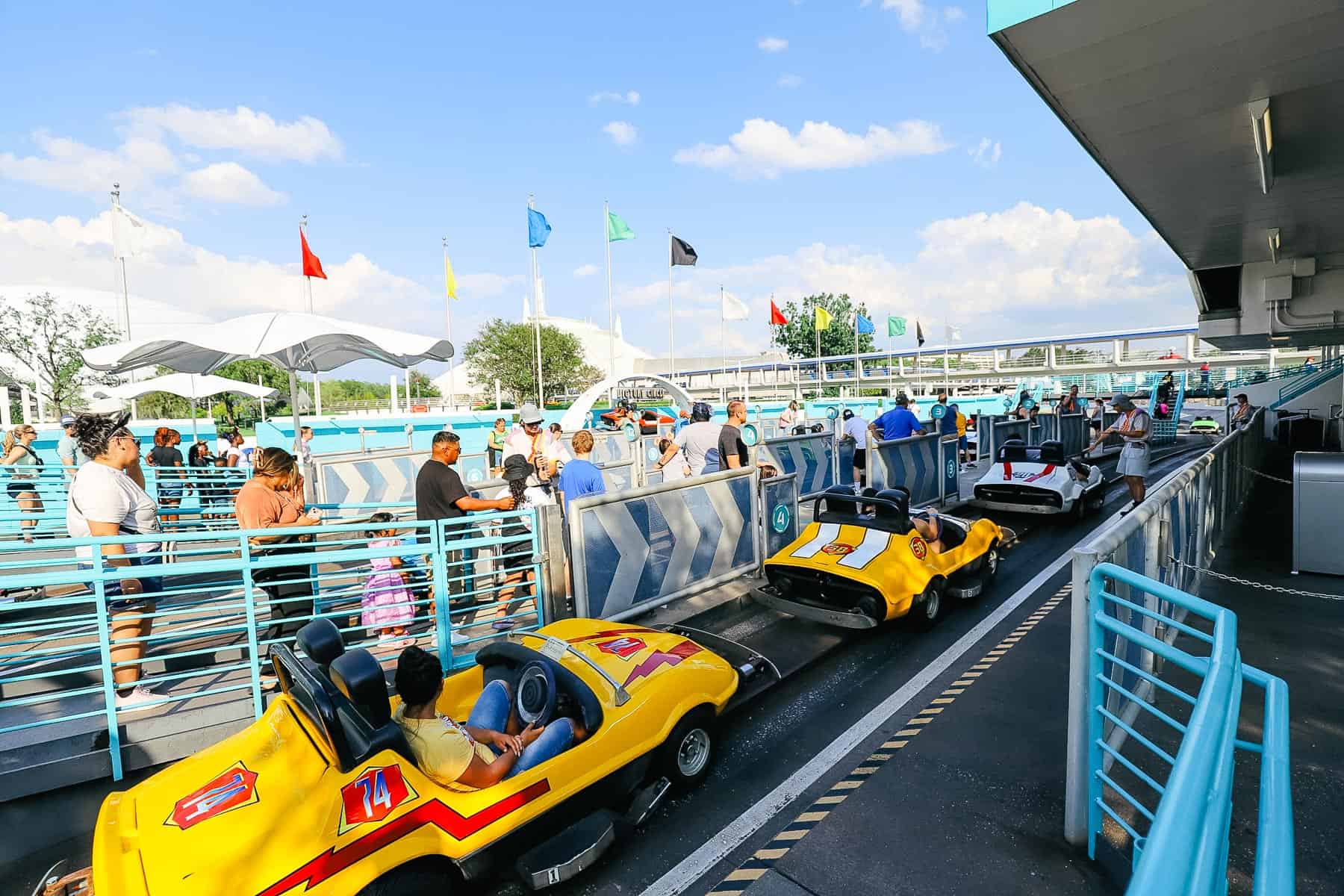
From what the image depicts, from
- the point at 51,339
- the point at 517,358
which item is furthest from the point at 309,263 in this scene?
the point at 517,358

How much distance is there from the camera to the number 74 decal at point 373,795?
2621 mm

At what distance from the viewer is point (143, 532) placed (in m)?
5.12

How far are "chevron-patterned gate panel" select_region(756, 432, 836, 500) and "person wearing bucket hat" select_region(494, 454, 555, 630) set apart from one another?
3773mm

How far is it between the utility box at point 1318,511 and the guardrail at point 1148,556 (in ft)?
2.52

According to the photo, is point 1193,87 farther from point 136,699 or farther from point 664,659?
point 136,699

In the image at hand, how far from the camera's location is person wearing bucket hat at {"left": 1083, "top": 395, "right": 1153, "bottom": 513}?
976 centimetres

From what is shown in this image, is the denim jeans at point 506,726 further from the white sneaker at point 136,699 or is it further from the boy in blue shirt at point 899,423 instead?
the boy in blue shirt at point 899,423

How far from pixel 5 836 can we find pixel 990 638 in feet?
22.5

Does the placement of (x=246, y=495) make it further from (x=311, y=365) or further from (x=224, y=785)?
(x=311, y=365)

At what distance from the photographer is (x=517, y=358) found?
64000 millimetres

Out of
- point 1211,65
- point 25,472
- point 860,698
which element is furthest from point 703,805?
point 25,472

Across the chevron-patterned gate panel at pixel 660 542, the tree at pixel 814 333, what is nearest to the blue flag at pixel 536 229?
the chevron-patterned gate panel at pixel 660 542

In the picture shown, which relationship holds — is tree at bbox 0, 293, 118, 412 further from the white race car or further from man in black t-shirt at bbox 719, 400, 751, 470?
the white race car

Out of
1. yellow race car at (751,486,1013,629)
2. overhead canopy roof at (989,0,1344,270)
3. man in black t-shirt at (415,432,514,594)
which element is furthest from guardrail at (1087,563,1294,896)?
man in black t-shirt at (415,432,514,594)
